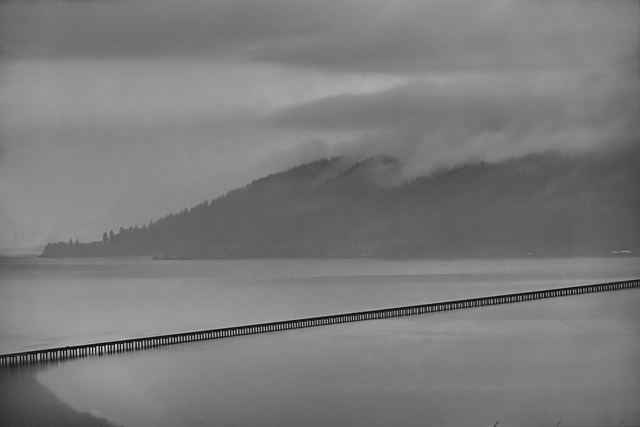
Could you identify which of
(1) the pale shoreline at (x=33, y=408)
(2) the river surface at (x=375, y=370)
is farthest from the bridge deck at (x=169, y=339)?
(1) the pale shoreline at (x=33, y=408)

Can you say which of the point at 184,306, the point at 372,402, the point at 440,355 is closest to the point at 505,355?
the point at 440,355

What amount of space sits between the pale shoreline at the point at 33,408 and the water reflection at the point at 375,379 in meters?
0.50

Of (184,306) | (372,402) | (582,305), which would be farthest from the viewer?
(184,306)

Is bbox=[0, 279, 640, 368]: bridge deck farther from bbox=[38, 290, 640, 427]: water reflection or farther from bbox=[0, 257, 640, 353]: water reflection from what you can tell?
bbox=[0, 257, 640, 353]: water reflection

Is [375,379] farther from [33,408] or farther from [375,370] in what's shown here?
[33,408]

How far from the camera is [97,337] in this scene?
46.9 meters

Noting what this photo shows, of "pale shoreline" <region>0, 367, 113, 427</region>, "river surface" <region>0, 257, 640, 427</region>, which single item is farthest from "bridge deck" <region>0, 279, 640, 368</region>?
"pale shoreline" <region>0, 367, 113, 427</region>

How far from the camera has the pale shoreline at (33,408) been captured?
71.0ft

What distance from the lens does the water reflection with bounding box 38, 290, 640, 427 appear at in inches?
886

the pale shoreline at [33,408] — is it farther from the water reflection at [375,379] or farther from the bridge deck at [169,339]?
the bridge deck at [169,339]

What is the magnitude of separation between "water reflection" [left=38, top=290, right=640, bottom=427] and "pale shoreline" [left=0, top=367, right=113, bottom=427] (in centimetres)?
50

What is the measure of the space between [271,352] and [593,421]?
1455 cm

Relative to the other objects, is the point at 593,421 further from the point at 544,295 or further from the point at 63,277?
the point at 63,277

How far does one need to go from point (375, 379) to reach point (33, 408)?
1040 cm
